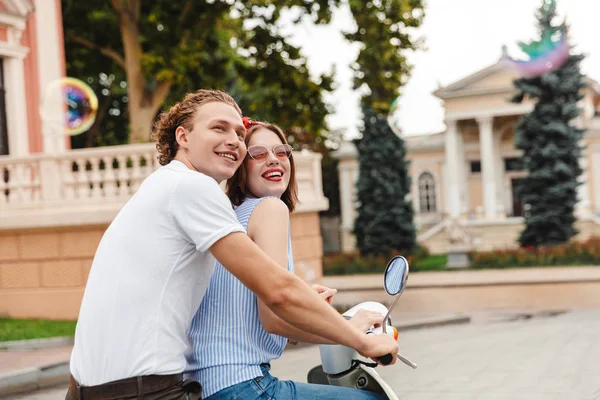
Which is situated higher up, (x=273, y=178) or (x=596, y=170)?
(x=596, y=170)

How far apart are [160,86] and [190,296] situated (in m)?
17.9

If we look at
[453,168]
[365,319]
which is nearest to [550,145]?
[453,168]

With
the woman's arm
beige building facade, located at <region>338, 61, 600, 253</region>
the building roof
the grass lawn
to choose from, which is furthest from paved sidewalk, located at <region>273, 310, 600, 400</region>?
the building roof

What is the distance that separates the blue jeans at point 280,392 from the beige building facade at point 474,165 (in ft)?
120

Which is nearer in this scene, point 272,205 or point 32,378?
point 272,205

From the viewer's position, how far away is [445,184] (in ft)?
150

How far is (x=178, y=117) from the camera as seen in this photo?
243 cm

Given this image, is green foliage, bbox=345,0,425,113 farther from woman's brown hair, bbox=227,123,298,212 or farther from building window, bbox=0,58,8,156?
woman's brown hair, bbox=227,123,298,212

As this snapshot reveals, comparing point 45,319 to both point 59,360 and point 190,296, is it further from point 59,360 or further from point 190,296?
point 190,296

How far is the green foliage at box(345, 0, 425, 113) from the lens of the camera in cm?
1855

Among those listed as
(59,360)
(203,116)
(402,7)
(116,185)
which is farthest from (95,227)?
(203,116)

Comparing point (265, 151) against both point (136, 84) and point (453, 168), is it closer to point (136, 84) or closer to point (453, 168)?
point (136, 84)

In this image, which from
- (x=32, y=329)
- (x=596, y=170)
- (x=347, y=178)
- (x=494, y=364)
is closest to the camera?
(x=494, y=364)

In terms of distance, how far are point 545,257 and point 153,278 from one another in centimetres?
2226
